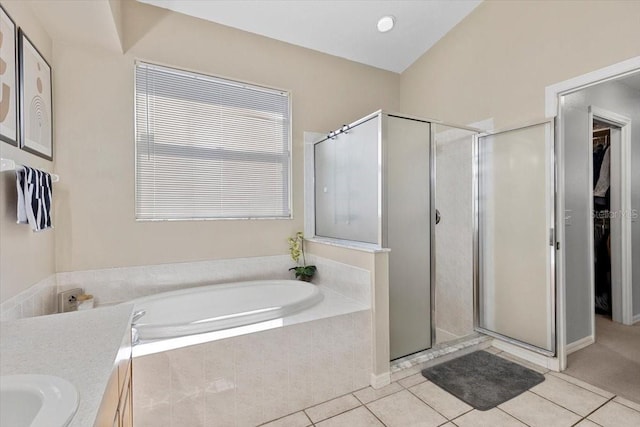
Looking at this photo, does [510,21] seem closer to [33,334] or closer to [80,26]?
[80,26]

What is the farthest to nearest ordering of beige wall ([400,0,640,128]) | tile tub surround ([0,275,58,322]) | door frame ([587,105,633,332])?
1. door frame ([587,105,633,332])
2. beige wall ([400,0,640,128])
3. tile tub surround ([0,275,58,322])

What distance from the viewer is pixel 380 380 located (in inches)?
82.8

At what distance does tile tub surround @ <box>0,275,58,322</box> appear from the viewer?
1480 mm

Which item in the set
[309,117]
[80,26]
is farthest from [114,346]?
[309,117]

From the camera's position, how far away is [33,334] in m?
1.06

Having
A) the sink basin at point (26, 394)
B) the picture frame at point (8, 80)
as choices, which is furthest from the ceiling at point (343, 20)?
the sink basin at point (26, 394)

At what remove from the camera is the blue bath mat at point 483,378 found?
1.98 metres

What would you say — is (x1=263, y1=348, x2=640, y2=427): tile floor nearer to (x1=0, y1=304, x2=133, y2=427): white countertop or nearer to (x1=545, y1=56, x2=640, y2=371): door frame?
(x1=545, y1=56, x2=640, y2=371): door frame

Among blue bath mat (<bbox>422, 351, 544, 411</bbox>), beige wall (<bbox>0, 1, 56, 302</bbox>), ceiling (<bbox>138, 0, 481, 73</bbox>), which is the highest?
ceiling (<bbox>138, 0, 481, 73</bbox>)

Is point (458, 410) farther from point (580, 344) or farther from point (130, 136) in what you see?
point (130, 136)

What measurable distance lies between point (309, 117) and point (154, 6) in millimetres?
1536

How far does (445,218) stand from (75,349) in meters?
2.87

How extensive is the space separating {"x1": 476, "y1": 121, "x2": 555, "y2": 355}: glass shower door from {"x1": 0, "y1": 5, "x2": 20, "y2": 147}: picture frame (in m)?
3.29

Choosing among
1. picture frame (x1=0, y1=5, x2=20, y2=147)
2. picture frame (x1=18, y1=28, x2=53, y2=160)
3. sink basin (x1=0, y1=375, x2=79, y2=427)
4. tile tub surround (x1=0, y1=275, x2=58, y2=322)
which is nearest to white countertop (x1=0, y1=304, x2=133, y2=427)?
sink basin (x1=0, y1=375, x2=79, y2=427)
